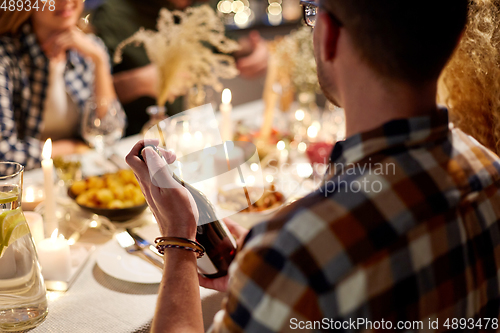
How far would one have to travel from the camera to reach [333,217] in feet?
1.46

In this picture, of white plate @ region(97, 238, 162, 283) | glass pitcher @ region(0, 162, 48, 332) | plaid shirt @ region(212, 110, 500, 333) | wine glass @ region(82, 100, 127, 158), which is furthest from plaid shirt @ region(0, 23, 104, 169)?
plaid shirt @ region(212, 110, 500, 333)

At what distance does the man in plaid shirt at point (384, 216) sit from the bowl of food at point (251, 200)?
21.4 inches

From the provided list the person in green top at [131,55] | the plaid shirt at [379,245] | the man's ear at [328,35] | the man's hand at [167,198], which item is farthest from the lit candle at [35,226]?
the person in green top at [131,55]

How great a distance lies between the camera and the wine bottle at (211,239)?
712 millimetres

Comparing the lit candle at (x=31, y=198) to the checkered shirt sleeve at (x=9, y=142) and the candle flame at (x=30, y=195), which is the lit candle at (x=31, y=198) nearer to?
the candle flame at (x=30, y=195)

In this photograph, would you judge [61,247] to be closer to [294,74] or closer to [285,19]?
[294,74]

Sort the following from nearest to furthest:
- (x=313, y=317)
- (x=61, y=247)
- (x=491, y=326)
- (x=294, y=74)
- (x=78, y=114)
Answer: (x=313, y=317) → (x=491, y=326) → (x=61, y=247) → (x=294, y=74) → (x=78, y=114)

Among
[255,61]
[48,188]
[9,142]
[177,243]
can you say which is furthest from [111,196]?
[255,61]

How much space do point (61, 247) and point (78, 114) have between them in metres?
1.40

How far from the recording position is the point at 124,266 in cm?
91

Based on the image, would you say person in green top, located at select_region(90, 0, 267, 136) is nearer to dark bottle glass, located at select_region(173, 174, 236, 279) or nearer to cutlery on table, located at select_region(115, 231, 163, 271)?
cutlery on table, located at select_region(115, 231, 163, 271)

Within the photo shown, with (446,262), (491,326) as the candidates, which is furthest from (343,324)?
(491,326)

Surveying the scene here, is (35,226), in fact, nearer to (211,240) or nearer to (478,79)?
(211,240)

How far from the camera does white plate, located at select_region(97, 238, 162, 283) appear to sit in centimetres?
87
